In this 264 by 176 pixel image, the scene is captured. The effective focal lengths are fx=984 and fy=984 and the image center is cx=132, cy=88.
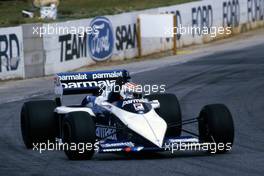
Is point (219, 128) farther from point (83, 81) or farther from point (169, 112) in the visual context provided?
point (83, 81)

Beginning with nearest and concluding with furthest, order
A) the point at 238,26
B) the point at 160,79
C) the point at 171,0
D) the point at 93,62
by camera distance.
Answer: the point at 160,79 < the point at 93,62 < the point at 238,26 < the point at 171,0

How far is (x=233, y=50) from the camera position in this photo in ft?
110

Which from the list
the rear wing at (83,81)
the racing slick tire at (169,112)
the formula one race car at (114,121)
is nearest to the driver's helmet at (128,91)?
the formula one race car at (114,121)

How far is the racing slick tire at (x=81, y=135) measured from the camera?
12000 millimetres

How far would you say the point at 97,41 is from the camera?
28.8m

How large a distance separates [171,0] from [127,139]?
1359 inches

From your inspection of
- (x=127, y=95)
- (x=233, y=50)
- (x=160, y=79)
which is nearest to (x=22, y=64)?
(x=160, y=79)

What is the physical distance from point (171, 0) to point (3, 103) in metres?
26.6

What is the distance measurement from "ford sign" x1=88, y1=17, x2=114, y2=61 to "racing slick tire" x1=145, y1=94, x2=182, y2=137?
14.7 meters

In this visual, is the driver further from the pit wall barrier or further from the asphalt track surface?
the pit wall barrier

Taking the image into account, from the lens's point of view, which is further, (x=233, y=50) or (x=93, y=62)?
(x=233, y=50)

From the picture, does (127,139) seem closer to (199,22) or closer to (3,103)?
(3,103)

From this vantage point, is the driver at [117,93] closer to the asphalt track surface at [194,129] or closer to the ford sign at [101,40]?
the asphalt track surface at [194,129]

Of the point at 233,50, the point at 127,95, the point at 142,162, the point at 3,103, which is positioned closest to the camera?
the point at 142,162
